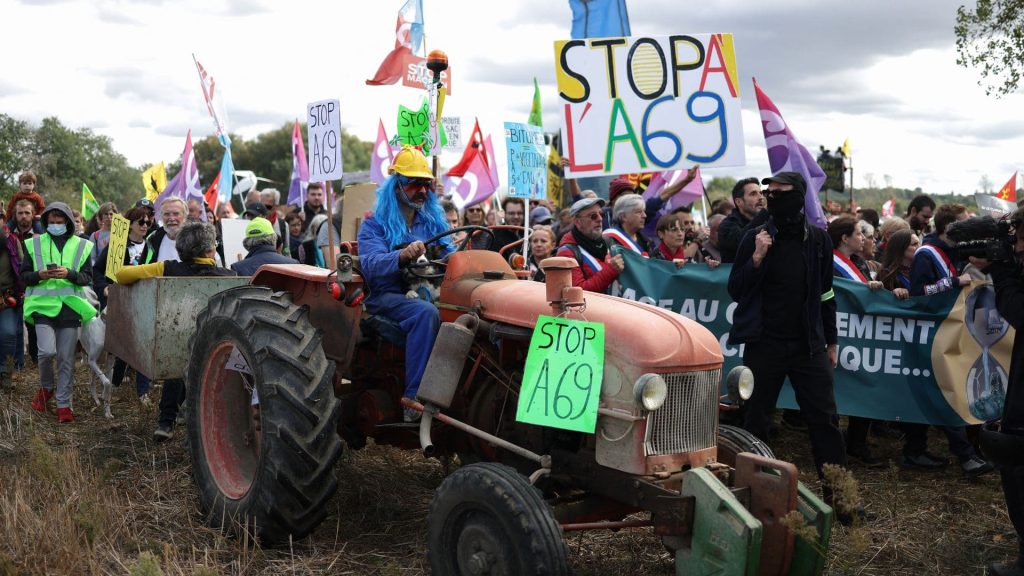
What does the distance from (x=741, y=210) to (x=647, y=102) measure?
1.67 metres

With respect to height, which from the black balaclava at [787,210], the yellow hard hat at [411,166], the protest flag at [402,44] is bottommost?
the black balaclava at [787,210]

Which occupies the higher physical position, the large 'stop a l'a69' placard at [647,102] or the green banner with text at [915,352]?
the large 'stop a l'a69' placard at [647,102]

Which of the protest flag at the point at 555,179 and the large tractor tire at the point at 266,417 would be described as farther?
the protest flag at the point at 555,179

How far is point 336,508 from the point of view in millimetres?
5621

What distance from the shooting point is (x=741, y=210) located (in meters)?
7.06

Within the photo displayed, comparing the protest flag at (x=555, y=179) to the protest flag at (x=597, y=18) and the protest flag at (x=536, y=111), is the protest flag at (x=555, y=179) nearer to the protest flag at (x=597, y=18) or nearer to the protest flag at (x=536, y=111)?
the protest flag at (x=536, y=111)

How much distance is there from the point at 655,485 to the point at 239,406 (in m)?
2.82

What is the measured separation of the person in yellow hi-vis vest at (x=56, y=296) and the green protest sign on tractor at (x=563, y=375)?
18.1ft

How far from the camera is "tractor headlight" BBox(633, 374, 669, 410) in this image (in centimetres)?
379

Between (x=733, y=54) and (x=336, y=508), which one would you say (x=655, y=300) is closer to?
(x=733, y=54)

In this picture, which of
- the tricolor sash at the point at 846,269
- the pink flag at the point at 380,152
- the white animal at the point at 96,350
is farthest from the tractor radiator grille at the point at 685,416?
the pink flag at the point at 380,152

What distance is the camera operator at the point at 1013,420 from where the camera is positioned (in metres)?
4.70

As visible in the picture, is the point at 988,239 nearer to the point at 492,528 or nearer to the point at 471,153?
the point at 492,528

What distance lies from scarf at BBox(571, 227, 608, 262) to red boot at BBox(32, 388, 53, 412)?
4862mm
